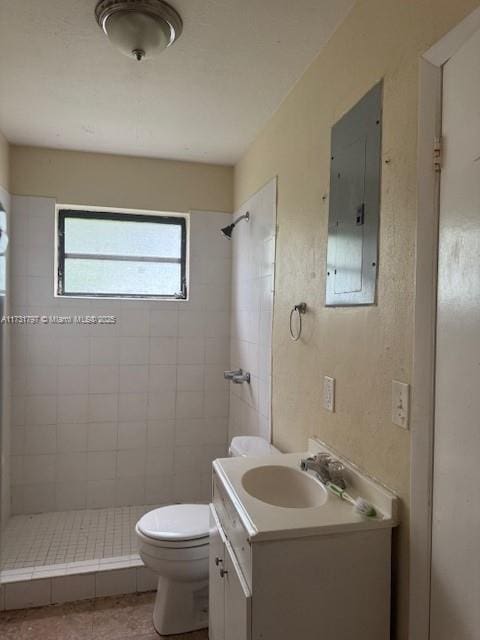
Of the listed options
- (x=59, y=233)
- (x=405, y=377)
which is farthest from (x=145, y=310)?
(x=405, y=377)

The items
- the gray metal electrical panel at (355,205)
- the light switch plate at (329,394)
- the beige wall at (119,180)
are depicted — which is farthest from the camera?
the beige wall at (119,180)

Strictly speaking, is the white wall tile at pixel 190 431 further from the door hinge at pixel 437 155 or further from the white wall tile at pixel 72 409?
the door hinge at pixel 437 155

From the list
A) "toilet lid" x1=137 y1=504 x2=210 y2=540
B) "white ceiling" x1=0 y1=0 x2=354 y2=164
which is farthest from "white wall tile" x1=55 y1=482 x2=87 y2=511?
"white ceiling" x1=0 y1=0 x2=354 y2=164

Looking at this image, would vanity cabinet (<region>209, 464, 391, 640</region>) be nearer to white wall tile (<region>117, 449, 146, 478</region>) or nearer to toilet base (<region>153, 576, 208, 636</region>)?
toilet base (<region>153, 576, 208, 636</region>)

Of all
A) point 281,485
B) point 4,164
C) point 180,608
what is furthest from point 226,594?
Result: point 4,164

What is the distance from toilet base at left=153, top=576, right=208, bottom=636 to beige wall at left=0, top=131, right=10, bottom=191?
245 cm

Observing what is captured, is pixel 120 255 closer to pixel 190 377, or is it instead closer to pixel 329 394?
pixel 190 377

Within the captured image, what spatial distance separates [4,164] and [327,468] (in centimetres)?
263

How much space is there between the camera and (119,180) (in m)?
3.06

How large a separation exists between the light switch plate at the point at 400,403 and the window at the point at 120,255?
219 centimetres

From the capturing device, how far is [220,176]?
3.24 m

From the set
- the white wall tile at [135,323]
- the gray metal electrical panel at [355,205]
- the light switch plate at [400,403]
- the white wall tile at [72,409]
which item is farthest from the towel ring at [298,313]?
the white wall tile at [72,409]

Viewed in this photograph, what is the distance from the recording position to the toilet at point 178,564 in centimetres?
200

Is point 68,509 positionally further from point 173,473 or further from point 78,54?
point 78,54
